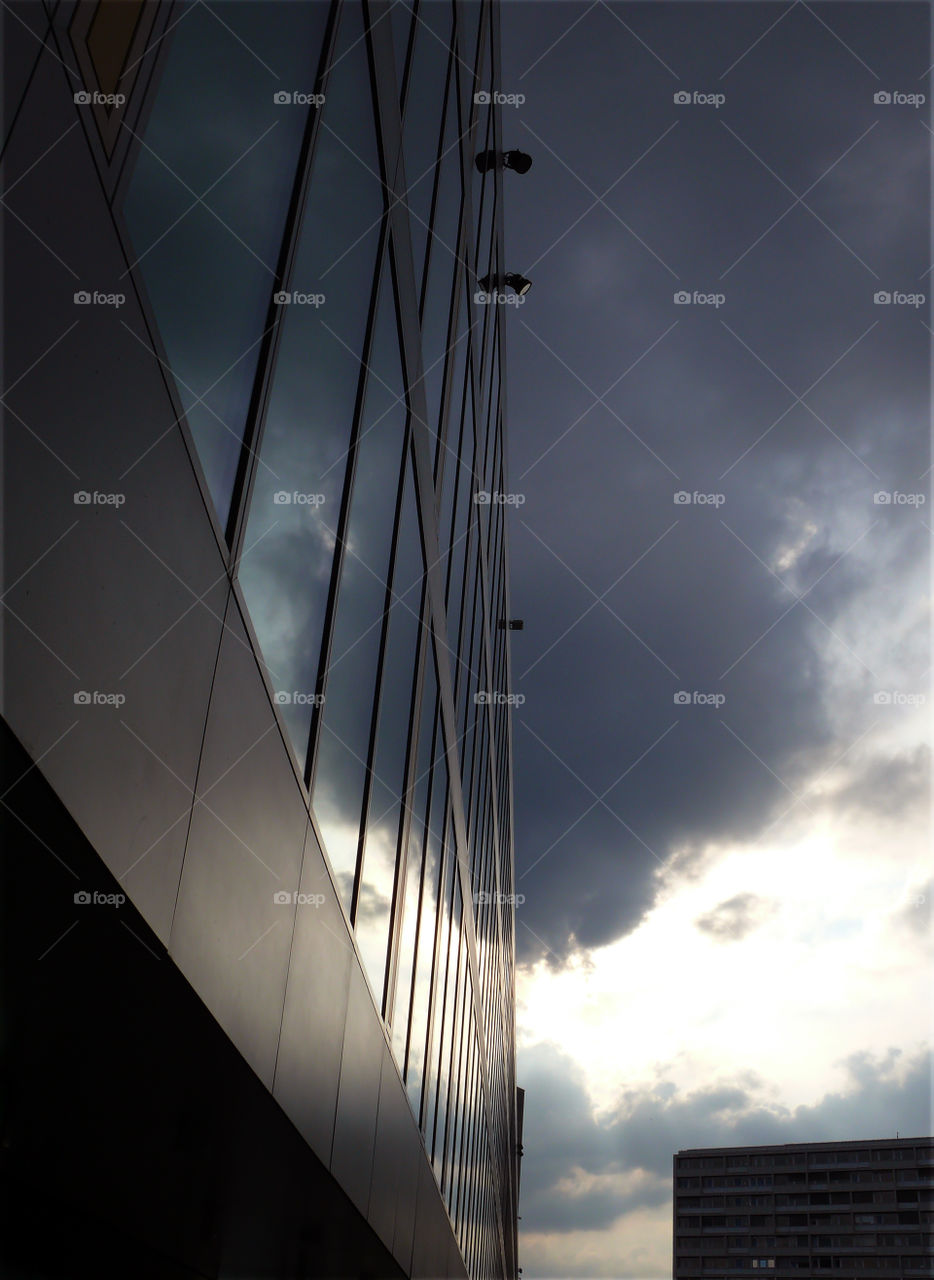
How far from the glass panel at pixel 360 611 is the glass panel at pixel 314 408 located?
498 mm

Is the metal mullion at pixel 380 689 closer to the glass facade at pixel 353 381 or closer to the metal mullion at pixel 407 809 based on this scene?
the glass facade at pixel 353 381

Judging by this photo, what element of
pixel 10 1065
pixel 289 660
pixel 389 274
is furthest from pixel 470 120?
pixel 10 1065

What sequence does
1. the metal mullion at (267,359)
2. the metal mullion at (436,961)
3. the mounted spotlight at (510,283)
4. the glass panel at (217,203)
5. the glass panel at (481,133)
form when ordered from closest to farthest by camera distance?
1. the glass panel at (217,203)
2. the metal mullion at (267,359)
3. the metal mullion at (436,961)
4. the glass panel at (481,133)
5. the mounted spotlight at (510,283)

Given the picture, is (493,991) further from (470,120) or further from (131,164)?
(131,164)

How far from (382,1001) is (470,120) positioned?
1343 centimetres

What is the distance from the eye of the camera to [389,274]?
360 inches

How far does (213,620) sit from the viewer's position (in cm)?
477

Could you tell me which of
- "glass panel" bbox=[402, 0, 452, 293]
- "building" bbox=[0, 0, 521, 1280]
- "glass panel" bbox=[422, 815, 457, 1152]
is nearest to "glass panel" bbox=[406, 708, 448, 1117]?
"glass panel" bbox=[422, 815, 457, 1152]

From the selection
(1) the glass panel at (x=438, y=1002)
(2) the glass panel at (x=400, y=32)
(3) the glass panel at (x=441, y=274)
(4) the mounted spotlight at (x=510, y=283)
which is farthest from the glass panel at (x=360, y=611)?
(4) the mounted spotlight at (x=510, y=283)

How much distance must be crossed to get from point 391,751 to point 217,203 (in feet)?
22.1

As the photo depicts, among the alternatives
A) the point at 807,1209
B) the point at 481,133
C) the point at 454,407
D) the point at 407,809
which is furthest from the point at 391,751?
the point at 807,1209

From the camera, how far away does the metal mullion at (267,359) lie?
5258 millimetres

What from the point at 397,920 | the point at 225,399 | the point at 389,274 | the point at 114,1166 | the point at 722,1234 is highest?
the point at 389,274

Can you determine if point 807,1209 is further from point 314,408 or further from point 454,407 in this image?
point 314,408
